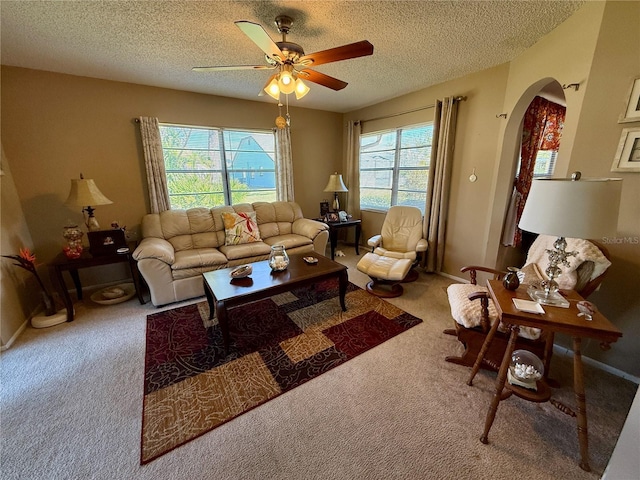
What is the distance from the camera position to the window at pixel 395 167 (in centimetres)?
371

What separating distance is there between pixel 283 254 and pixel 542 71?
9.24ft

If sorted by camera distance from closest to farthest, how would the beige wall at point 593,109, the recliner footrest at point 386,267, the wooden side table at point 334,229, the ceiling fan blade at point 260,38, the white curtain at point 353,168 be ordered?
the ceiling fan blade at point 260,38 < the beige wall at point 593,109 < the recliner footrest at point 386,267 < the wooden side table at point 334,229 < the white curtain at point 353,168

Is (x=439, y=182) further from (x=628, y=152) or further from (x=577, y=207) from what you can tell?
(x=577, y=207)

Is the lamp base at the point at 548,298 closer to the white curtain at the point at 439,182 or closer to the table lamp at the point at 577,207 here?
Answer: the table lamp at the point at 577,207

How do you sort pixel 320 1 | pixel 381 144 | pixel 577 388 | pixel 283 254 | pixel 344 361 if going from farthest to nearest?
pixel 381 144
pixel 283 254
pixel 344 361
pixel 320 1
pixel 577 388

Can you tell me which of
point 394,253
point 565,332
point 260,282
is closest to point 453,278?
point 394,253

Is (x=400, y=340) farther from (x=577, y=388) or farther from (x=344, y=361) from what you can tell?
(x=577, y=388)

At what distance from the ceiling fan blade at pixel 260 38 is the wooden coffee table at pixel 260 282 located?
1726 millimetres

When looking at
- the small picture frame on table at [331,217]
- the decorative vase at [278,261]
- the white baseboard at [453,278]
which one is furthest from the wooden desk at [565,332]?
the small picture frame on table at [331,217]

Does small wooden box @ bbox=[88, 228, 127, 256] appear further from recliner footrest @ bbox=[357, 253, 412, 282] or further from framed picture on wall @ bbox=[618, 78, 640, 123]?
framed picture on wall @ bbox=[618, 78, 640, 123]

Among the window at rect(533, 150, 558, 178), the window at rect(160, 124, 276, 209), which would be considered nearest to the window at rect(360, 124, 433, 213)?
the window at rect(533, 150, 558, 178)

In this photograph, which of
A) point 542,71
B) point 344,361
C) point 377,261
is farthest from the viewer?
point 377,261

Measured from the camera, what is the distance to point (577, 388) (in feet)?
4.16

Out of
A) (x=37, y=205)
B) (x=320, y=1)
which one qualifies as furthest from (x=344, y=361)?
(x=37, y=205)
